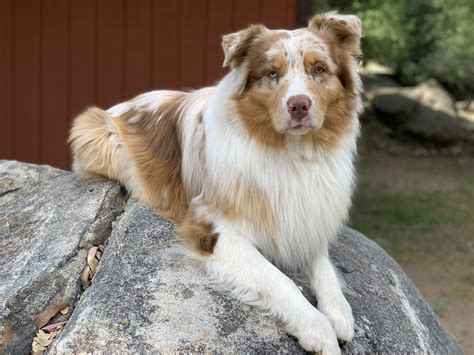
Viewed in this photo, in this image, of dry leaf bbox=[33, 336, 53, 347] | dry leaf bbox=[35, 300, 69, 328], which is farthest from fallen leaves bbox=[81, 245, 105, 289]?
dry leaf bbox=[33, 336, 53, 347]

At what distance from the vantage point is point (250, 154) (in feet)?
12.6

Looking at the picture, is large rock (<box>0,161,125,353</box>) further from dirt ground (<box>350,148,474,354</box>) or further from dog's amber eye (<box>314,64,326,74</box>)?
dirt ground (<box>350,148,474,354</box>)

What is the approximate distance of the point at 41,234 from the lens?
4355 millimetres

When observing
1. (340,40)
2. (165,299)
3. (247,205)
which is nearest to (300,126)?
(247,205)

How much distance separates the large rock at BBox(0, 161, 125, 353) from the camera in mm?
3787

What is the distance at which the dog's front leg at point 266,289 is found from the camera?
3463 millimetres

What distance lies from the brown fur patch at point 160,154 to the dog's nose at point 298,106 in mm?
1137

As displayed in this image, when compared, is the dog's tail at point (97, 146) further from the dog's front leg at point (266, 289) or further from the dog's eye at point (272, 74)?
the dog's eye at point (272, 74)

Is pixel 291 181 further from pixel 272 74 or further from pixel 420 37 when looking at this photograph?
pixel 420 37

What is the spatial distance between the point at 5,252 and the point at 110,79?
396 cm

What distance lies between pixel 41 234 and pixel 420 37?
56.2ft

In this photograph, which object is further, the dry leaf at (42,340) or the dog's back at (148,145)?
the dog's back at (148,145)

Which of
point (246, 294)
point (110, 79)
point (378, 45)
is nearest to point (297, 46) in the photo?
point (246, 294)

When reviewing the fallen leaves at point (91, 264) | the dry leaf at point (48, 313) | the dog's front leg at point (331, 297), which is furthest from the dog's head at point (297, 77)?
the dry leaf at point (48, 313)
